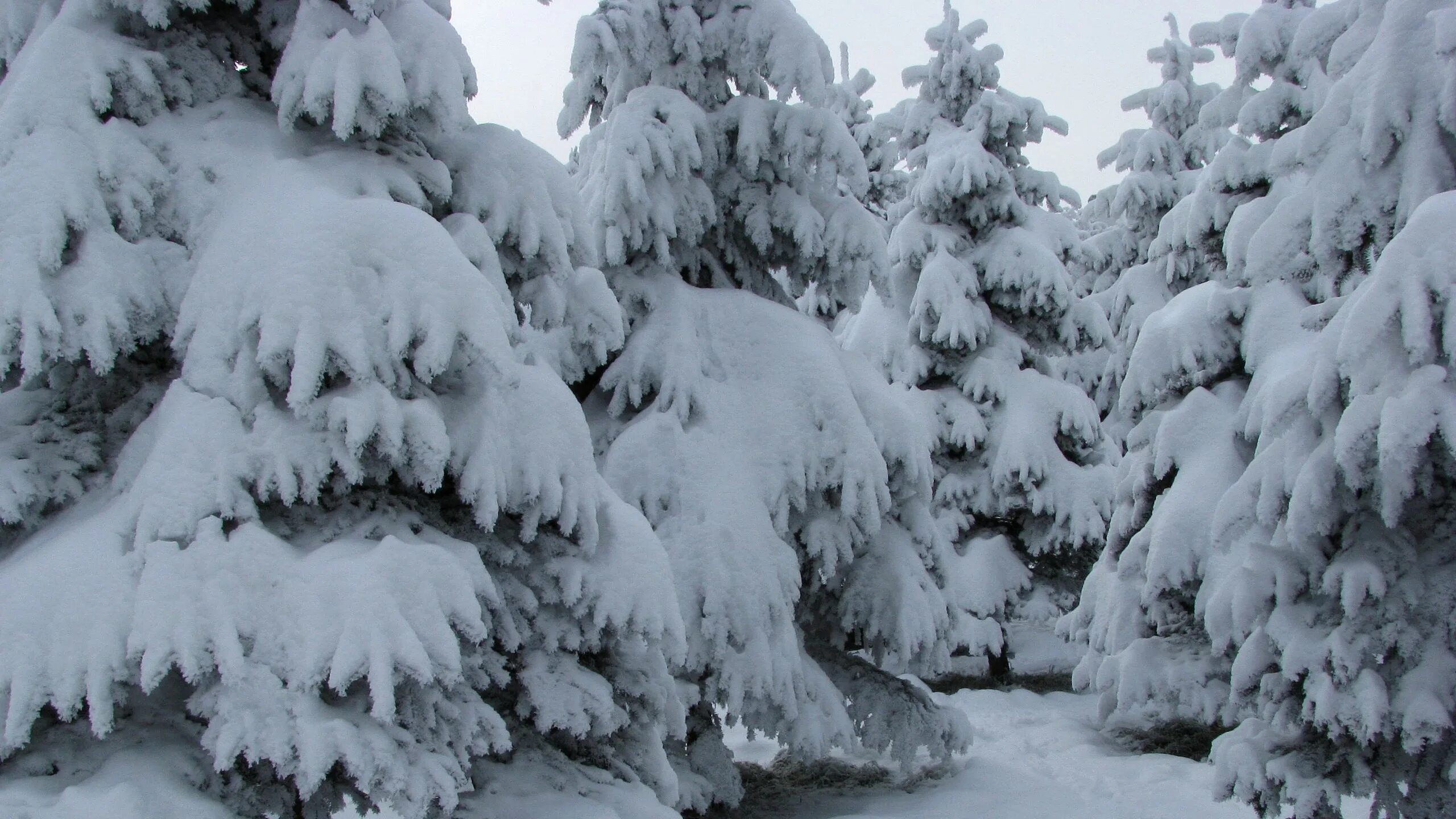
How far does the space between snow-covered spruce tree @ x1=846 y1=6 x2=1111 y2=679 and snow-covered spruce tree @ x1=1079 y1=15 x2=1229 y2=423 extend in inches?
123

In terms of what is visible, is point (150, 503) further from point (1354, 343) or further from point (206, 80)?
point (1354, 343)

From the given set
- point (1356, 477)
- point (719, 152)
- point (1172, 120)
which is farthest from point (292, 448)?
point (1172, 120)

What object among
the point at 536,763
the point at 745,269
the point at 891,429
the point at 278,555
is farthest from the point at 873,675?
the point at 278,555

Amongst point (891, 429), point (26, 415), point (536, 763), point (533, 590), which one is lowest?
point (536, 763)

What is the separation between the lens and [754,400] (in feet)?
26.5

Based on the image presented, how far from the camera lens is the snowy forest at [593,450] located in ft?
11.8

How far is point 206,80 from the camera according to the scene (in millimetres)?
4824

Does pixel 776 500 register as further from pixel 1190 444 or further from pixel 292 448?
pixel 1190 444

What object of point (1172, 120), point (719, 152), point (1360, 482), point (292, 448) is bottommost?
point (292, 448)

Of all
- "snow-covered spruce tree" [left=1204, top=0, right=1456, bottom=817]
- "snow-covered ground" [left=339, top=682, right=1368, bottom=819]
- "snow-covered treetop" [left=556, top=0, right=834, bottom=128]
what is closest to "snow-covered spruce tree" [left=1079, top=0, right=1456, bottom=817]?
"snow-covered spruce tree" [left=1204, top=0, right=1456, bottom=817]

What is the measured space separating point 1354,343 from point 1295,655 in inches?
69.3

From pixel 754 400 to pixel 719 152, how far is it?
8.01 feet

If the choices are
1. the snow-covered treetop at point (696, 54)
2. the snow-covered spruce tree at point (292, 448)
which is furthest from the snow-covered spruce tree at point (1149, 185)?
the snow-covered spruce tree at point (292, 448)

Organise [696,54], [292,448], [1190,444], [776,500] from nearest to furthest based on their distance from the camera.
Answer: [292,448] → [776,500] → [696,54] → [1190,444]
